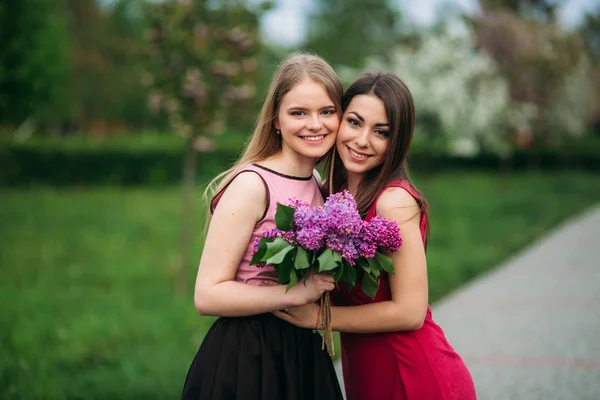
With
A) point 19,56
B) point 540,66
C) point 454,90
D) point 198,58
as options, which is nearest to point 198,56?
point 198,58

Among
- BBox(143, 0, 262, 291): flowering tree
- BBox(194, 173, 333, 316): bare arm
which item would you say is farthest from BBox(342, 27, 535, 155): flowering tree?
BBox(194, 173, 333, 316): bare arm

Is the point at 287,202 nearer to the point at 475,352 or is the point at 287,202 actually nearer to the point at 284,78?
the point at 284,78

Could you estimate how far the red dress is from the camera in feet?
8.76

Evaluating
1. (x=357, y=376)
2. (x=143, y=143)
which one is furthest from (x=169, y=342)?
(x=143, y=143)

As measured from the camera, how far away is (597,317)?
22.7 feet

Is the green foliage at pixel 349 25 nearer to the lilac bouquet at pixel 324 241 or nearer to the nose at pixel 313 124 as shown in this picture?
the nose at pixel 313 124

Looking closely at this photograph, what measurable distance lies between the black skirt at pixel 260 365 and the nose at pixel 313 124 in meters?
0.70

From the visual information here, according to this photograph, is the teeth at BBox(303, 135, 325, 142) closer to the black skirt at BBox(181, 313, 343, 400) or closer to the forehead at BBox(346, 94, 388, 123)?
the forehead at BBox(346, 94, 388, 123)

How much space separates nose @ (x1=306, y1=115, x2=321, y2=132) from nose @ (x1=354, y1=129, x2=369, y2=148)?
0.49 ft

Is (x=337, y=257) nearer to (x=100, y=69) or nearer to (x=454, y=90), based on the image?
(x=454, y=90)

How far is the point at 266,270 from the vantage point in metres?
2.61

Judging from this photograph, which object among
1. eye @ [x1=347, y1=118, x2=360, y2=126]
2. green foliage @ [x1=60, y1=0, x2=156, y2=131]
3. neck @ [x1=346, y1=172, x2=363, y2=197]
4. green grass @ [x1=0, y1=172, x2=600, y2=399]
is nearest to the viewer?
eye @ [x1=347, y1=118, x2=360, y2=126]

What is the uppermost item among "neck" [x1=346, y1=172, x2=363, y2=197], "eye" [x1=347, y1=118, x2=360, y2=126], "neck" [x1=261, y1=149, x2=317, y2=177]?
"eye" [x1=347, y1=118, x2=360, y2=126]

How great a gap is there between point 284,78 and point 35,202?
17.3 metres
